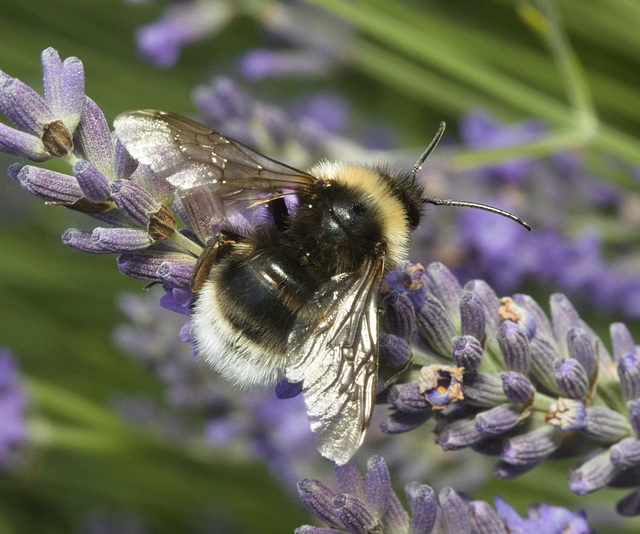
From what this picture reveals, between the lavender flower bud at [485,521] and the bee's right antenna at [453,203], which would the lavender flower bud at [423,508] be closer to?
the lavender flower bud at [485,521]

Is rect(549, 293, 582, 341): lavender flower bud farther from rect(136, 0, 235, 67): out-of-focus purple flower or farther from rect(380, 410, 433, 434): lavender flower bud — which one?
rect(136, 0, 235, 67): out-of-focus purple flower

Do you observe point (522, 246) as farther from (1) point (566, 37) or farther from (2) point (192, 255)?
(2) point (192, 255)

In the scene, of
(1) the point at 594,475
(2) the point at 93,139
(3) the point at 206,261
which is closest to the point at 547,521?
(1) the point at 594,475

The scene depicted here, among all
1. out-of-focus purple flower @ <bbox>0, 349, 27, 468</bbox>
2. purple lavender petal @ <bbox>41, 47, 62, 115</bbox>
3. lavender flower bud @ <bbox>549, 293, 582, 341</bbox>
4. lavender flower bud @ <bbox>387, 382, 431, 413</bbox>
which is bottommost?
out-of-focus purple flower @ <bbox>0, 349, 27, 468</bbox>

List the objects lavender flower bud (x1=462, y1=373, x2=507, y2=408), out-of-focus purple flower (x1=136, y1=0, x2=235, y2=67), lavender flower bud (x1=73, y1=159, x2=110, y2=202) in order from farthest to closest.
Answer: out-of-focus purple flower (x1=136, y1=0, x2=235, y2=67) < lavender flower bud (x1=462, y1=373, x2=507, y2=408) < lavender flower bud (x1=73, y1=159, x2=110, y2=202)

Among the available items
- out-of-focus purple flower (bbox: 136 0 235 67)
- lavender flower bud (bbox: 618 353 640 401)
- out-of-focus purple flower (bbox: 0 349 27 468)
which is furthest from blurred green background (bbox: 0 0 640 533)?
lavender flower bud (bbox: 618 353 640 401)

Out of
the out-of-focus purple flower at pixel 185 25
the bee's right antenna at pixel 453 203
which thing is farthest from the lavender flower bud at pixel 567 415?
the out-of-focus purple flower at pixel 185 25
